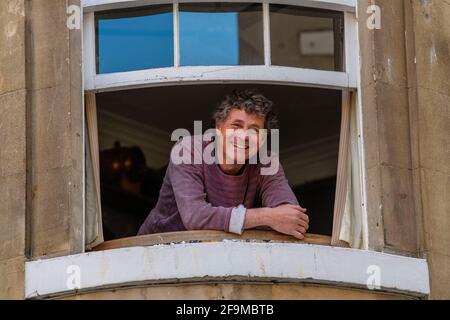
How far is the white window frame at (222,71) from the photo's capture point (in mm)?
13141

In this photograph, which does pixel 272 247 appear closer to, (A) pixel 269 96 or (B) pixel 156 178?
(A) pixel 269 96

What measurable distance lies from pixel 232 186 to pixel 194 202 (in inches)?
14.2

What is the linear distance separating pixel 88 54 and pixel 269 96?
2.49 m

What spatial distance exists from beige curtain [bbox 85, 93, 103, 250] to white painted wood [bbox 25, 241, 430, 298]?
480 mm

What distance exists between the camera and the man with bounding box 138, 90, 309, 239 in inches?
514

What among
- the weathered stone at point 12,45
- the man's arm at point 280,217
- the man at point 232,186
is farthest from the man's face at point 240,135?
the weathered stone at point 12,45

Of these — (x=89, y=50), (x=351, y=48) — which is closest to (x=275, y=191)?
(x=351, y=48)

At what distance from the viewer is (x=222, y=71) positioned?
13.2 metres

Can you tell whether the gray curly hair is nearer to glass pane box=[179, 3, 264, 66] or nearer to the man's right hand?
glass pane box=[179, 3, 264, 66]

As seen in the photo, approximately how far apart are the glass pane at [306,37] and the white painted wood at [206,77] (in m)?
0.44

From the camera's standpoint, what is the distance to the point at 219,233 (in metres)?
12.9

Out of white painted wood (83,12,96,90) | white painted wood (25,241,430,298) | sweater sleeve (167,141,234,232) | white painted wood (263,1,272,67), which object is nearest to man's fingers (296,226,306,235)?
white painted wood (25,241,430,298)

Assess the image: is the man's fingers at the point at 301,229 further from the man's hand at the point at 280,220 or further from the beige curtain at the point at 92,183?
the beige curtain at the point at 92,183

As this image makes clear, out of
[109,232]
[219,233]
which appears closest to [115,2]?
[219,233]
